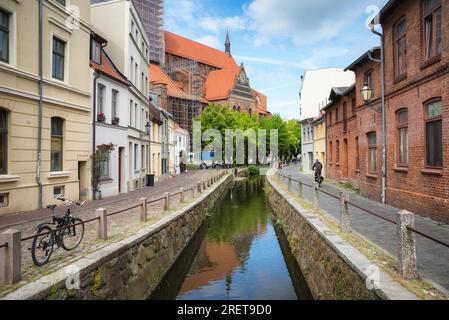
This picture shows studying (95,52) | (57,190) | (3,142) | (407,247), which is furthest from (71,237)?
(95,52)

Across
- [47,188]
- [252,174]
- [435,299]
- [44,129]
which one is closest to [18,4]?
[44,129]

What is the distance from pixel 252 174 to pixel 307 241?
43.0m

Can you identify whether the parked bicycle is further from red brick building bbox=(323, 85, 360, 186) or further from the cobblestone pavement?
red brick building bbox=(323, 85, 360, 186)

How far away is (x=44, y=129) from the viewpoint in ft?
42.4

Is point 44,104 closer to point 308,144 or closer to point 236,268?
point 236,268

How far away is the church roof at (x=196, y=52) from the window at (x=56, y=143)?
243 feet

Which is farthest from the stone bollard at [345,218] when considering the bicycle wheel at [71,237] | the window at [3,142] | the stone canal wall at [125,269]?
the window at [3,142]

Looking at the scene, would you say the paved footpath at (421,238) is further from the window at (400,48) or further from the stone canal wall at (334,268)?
the window at (400,48)

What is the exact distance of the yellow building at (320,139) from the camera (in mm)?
30281

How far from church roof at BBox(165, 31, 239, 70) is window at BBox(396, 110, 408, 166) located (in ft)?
256

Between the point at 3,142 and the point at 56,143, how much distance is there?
2.70m

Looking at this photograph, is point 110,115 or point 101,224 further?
point 110,115

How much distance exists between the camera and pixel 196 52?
309ft

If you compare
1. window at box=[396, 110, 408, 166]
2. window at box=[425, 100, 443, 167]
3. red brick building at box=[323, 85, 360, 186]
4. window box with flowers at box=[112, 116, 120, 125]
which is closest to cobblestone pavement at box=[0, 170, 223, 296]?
window box with flowers at box=[112, 116, 120, 125]
